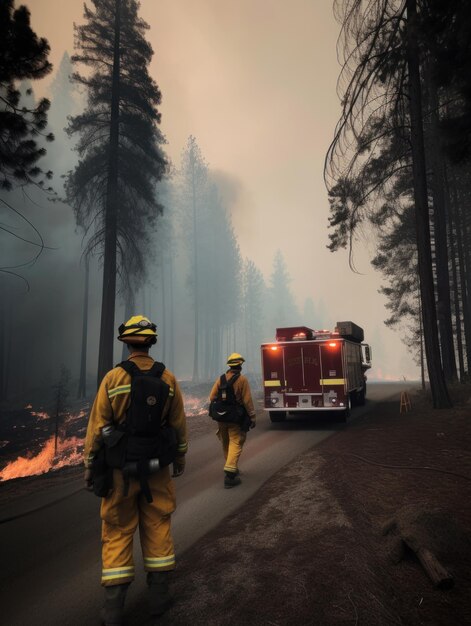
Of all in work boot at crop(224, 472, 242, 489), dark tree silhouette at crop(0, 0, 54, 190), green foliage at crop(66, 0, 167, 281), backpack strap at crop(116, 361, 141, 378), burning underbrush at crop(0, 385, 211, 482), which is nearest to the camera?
backpack strap at crop(116, 361, 141, 378)

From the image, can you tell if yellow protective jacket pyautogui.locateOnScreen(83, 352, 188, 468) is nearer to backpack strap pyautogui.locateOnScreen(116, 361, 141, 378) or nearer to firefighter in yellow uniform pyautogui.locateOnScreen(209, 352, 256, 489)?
backpack strap pyautogui.locateOnScreen(116, 361, 141, 378)

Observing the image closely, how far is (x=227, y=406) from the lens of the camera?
6617mm

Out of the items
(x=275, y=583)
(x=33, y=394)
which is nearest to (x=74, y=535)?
(x=275, y=583)

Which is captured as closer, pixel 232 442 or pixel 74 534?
pixel 74 534

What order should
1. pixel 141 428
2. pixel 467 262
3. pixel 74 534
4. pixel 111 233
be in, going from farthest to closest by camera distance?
pixel 467 262 → pixel 111 233 → pixel 74 534 → pixel 141 428

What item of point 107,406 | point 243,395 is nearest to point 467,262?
point 243,395

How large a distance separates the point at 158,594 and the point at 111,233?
43.3 feet

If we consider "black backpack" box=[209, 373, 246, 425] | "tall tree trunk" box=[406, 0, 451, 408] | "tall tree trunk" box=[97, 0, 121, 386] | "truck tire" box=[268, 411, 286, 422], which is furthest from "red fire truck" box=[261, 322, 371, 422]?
"tall tree trunk" box=[97, 0, 121, 386]

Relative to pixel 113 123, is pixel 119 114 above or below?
above

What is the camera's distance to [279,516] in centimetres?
472

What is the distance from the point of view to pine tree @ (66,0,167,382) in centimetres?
1437

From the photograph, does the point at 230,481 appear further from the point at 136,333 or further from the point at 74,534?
the point at 136,333

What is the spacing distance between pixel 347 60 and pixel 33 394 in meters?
33.8

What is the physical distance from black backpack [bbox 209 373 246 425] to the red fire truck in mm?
4989
